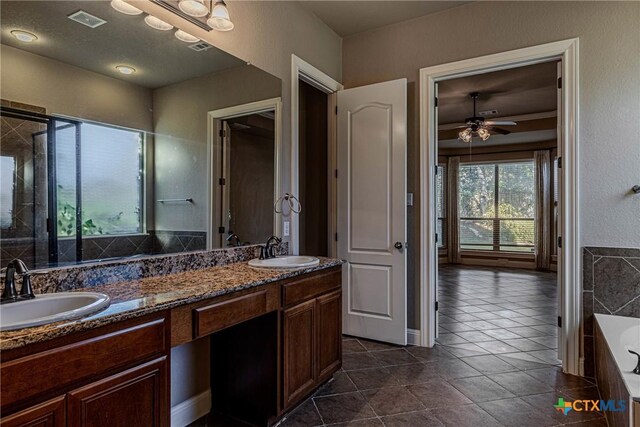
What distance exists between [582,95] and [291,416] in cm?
293

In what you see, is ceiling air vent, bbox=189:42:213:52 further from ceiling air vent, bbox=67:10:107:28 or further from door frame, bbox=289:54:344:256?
door frame, bbox=289:54:344:256

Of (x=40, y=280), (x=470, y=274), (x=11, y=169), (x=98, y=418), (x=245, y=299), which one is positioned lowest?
(x=470, y=274)

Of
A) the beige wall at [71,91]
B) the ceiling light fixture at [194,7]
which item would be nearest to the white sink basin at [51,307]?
the beige wall at [71,91]

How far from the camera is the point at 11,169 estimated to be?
1352 mm

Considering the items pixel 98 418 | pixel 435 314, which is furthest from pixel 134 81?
pixel 435 314

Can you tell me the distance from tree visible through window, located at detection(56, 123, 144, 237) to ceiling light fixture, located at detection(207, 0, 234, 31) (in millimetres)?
786

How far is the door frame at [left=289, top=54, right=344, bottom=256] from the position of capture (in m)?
2.82

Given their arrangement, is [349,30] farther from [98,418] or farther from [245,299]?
[98,418]

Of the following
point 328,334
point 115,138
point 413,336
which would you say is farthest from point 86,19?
point 413,336

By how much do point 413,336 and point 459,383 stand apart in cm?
73

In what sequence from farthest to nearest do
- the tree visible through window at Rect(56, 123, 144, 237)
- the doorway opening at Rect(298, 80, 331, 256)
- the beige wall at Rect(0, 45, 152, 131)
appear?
the doorway opening at Rect(298, 80, 331, 256) < the tree visible through window at Rect(56, 123, 144, 237) < the beige wall at Rect(0, 45, 152, 131)

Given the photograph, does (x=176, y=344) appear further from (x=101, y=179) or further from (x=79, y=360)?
(x=101, y=179)

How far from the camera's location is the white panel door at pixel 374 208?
3.12 metres

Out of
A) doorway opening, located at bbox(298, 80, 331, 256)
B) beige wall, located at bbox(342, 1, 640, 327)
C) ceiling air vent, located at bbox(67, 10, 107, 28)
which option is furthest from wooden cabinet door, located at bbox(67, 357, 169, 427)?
beige wall, located at bbox(342, 1, 640, 327)
